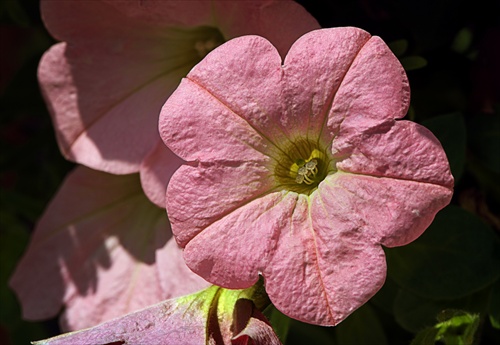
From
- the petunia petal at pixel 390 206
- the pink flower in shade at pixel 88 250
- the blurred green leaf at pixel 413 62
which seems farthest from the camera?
the pink flower in shade at pixel 88 250

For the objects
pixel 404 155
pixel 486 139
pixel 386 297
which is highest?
pixel 404 155

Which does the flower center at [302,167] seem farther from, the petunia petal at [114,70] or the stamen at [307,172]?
the petunia petal at [114,70]

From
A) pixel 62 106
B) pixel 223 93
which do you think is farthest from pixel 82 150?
pixel 223 93

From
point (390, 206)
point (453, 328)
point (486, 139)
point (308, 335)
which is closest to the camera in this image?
point (390, 206)

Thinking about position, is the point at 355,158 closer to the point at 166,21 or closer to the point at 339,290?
the point at 339,290

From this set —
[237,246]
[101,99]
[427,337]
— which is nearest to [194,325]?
[237,246]

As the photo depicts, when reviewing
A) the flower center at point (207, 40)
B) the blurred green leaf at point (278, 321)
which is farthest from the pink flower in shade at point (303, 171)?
the flower center at point (207, 40)

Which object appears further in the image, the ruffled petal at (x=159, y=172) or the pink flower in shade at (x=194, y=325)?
the ruffled petal at (x=159, y=172)

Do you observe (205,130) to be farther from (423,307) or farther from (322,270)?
(423,307)
